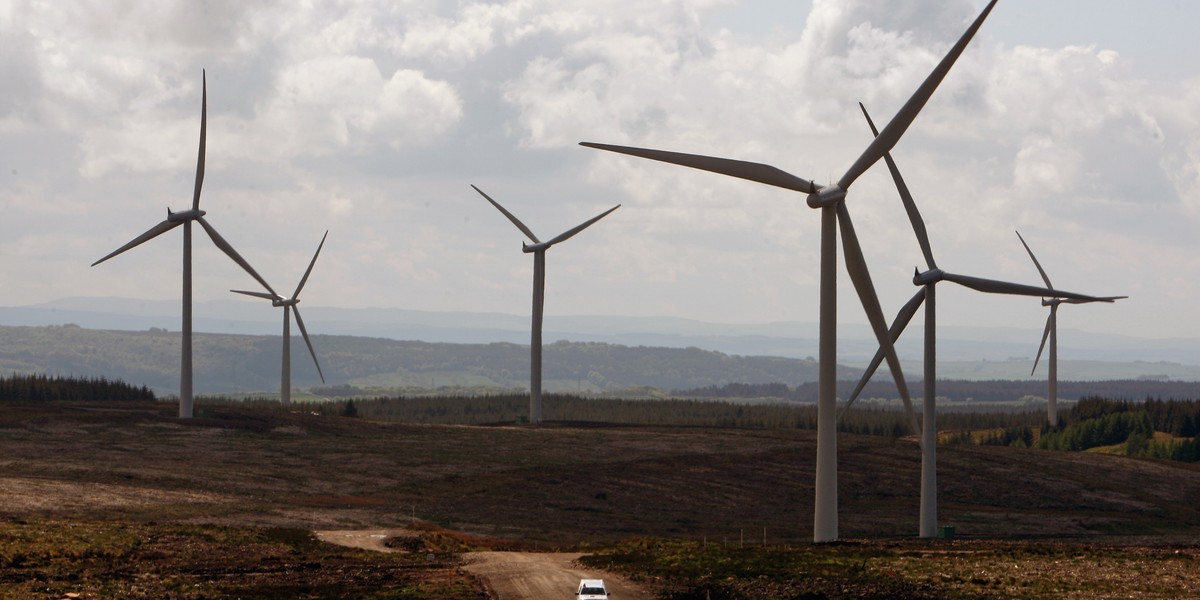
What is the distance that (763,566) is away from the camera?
5669cm

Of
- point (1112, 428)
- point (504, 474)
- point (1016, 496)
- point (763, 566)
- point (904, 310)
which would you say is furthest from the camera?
point (1112, 428)

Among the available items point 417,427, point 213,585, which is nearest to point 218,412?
point 417,427

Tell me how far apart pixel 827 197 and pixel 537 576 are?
21714 millimetres

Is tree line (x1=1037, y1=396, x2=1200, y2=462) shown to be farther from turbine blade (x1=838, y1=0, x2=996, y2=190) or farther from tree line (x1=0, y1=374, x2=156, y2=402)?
tree line (x1=0, y1=374, x2=156, y2=402)

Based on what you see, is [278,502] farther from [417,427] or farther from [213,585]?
[417,427]

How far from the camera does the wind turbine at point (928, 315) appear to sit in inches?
3049

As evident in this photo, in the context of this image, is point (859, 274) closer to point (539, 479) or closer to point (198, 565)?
point (198, 565)

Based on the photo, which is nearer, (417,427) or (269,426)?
(269,426)

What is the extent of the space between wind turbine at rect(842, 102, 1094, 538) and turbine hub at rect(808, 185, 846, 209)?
46.5ft

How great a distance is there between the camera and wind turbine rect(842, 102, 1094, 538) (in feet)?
254

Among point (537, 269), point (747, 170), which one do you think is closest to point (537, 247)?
point (537, 269)

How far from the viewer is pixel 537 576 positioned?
56.2 m

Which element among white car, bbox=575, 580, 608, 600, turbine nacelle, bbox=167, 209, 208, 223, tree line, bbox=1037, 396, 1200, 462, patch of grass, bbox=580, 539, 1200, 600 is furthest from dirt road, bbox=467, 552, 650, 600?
tree line, bbox=1037, 396, 1200, 462

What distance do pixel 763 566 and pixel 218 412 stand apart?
86884 millimetres
